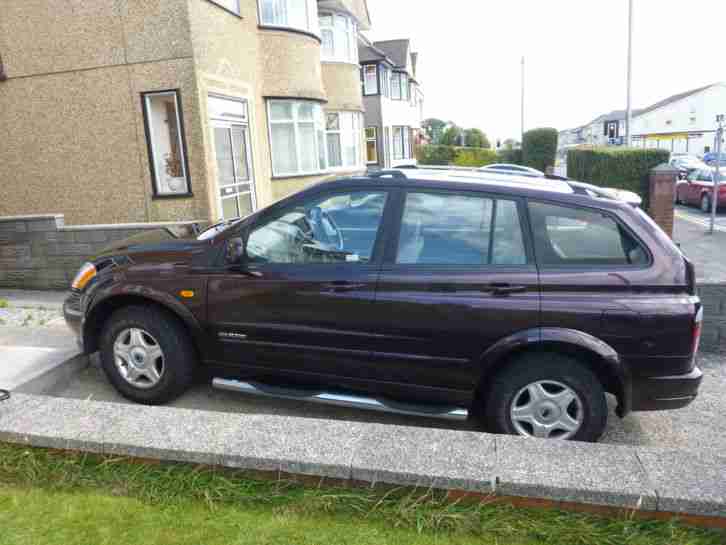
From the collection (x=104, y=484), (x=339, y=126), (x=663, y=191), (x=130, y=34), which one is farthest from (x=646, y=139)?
(x=104, y=484)

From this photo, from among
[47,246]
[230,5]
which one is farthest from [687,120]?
[47,246]

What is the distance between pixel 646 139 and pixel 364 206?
7247 cm

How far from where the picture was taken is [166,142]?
8969 millimetres

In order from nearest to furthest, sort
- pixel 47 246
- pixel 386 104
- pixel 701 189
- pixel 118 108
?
1. pixel 47 246
2. pixel 118 108
3. pixel 701 189
4. pixel 386 104

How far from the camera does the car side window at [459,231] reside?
3641mm

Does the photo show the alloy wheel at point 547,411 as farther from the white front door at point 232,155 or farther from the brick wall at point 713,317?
the white front door at point 232,155

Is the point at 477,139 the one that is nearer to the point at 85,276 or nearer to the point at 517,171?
the point at 517,171

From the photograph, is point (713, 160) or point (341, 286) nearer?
point (341, 286)

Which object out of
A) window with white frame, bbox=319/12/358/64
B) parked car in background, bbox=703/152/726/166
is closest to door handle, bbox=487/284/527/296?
window with white frame, bbox=319/12/358/64

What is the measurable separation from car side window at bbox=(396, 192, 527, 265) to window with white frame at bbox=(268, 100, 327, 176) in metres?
9.26

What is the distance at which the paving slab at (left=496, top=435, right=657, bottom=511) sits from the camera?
268cm

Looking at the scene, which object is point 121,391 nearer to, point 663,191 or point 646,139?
point 663,191

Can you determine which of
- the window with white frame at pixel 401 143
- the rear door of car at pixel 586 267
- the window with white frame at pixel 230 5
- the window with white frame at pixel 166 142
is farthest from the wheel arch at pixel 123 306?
the window with white frame at pixel 401 143

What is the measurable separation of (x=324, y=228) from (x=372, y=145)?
28.0 metres
